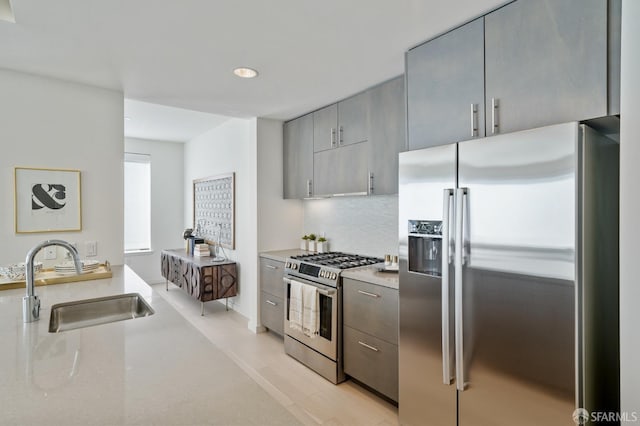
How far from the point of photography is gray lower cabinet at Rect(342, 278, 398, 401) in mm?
2324

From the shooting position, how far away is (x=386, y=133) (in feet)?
8.97

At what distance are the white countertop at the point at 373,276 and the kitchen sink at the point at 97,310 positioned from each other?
1.43 m

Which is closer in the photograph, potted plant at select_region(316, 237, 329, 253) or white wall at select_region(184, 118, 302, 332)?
potted plant at select_region(316, 237, 329, 253)

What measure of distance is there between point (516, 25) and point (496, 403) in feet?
6.04

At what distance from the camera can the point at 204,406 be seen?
86 centimetres

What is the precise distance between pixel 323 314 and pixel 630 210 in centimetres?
208

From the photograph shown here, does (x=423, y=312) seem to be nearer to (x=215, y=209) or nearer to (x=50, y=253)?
(x=50, y=253)

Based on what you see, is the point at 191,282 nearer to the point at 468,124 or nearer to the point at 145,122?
the point at 145,122

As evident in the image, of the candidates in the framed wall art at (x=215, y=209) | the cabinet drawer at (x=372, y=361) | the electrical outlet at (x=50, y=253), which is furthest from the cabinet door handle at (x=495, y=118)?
the framed wall art at (x=215, y=209)

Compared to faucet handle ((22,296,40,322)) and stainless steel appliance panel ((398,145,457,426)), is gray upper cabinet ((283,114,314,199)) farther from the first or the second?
faucet handle ((22,296,40,322))

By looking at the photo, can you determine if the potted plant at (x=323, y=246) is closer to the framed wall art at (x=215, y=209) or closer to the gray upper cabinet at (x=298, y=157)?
the gray upper cabinet at (x=298, y=157)

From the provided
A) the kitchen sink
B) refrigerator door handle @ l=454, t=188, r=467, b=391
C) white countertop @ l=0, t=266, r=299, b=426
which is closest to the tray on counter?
the kitchen sink

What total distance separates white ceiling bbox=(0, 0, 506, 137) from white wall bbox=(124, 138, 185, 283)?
3.28 m

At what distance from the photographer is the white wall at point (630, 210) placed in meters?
1.35
